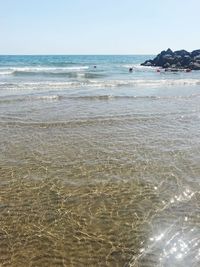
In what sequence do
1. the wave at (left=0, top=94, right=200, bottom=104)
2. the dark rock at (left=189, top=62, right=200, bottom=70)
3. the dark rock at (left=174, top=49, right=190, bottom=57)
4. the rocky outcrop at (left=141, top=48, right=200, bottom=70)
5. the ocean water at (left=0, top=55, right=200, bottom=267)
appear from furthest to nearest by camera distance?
the dark rock at (left=174, top=49, right=190, bottom=57)
the rocky outcrop at (left=141, top=48, right=200, bottom=70)
the dark rock at (left=189, top=62, right=200, bottom=70)
the wave at (left=0, top=94, right=200, bottom=104)
the ocean water at (left=0, top=55, right=200, bottom=267)

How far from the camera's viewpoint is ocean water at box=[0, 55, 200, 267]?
6.45 metres

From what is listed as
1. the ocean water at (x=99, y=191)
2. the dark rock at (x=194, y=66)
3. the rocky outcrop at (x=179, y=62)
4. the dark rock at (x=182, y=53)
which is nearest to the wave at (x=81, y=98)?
the ocean water at (x=99, y=191)

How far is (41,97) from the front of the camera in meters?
23.7

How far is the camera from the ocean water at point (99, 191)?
645 cm

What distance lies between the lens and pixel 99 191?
8891 millimetres

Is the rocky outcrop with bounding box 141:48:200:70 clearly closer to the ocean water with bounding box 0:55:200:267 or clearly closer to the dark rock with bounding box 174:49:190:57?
the dark rock with bounding box 174:49:190:57

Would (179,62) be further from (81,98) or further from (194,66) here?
(81,98)

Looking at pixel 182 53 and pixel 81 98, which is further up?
pixel 182 53

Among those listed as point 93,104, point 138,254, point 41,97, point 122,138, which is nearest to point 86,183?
point 138,254

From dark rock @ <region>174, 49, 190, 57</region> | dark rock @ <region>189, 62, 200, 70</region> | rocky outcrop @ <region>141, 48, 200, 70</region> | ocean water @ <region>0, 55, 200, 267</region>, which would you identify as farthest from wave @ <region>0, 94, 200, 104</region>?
dark rock @ <region>174, 49, 190, 57</region>

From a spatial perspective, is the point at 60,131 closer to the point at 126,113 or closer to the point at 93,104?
the point at 126,113

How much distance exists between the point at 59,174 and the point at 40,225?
2.84 m

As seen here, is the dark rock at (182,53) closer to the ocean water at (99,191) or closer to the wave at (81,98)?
the wave at (81,98)

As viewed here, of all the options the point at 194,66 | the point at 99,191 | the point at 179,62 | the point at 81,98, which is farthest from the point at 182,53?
the point at 99,191
